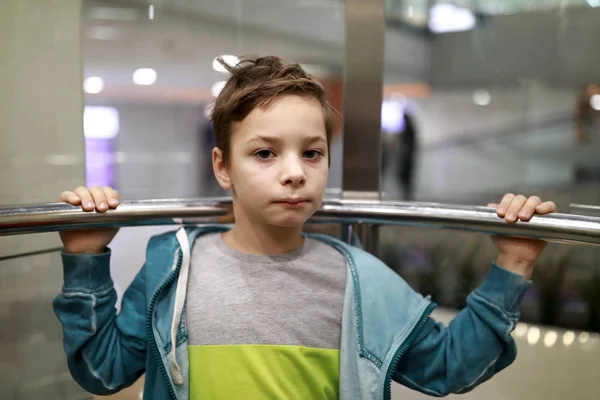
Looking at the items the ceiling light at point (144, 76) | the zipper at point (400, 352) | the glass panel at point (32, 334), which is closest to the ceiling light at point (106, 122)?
the ceiling light at point (144, 76)

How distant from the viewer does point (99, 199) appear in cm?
85

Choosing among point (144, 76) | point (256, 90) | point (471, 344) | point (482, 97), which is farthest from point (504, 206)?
point (482, 97)

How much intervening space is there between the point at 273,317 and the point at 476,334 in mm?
320

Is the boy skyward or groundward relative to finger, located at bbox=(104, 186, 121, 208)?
groundward

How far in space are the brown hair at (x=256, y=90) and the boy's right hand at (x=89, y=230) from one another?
20 centimetres

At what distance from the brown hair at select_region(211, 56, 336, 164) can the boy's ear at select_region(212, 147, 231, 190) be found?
1 cm

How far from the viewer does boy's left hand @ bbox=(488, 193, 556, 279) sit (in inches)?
32.7

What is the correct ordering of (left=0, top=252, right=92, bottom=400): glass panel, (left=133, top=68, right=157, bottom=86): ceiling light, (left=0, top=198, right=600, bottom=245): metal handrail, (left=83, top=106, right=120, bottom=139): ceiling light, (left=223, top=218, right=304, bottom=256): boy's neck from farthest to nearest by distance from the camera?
1. (left=133, top=68, right=157, bottom=86): ceiling light
2. (left=83, top=106, right=120, bottom=139): ceiling light
3. (left=0, top=252, right=92, bottom=400): glass panel
4. (left=223, top=218, right=304, bottom=256): boy's neck
5. (left=0, top=198, right=600, bottom=245): metal handrail

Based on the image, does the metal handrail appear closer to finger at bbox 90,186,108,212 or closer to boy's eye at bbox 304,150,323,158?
finger at bbox 90,186,108,212

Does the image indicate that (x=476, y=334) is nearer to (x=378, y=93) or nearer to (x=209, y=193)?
(x=378, y=93)

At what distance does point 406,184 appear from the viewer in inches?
108

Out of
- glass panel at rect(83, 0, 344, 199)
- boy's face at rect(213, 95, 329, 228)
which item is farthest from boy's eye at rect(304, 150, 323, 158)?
glass panel at rect(83, 0, 344, 199)

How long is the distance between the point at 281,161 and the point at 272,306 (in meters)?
0.23

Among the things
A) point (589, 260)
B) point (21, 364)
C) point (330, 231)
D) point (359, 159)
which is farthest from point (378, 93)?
point (21, 364)
